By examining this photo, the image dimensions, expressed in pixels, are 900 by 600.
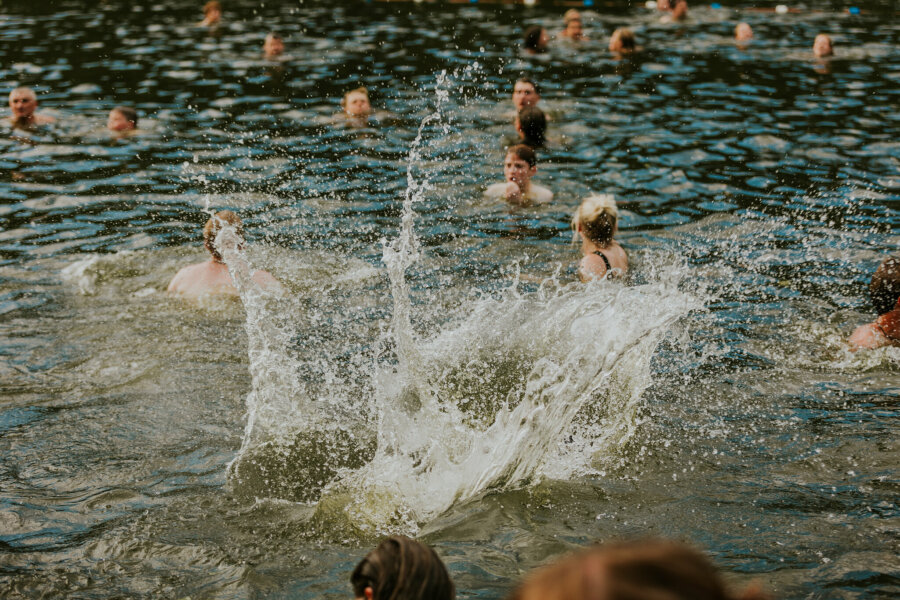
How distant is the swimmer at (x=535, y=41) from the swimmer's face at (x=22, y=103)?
9.70m

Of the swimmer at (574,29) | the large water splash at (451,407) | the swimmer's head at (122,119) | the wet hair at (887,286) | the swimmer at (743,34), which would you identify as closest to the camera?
the large water splash at (451,407)

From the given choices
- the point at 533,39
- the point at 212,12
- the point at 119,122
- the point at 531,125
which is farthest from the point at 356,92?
the point at 212,12

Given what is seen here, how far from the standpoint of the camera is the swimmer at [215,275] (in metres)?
8.70

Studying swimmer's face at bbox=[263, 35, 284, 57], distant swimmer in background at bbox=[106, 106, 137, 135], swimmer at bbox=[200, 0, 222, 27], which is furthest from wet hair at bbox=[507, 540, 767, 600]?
swimmer at bbox=[200, 0, 222, 27]

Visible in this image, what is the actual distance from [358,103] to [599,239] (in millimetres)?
6707

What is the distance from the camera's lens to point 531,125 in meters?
12.3

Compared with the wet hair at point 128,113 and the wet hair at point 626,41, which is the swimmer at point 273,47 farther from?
the wet hair at point 626,41

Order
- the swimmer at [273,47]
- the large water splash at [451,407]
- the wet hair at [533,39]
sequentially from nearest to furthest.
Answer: the large water splash at [451,407] < the wet hair at [533,39] < the swimmer at [273,47]

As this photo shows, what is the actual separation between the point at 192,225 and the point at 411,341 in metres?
5.28

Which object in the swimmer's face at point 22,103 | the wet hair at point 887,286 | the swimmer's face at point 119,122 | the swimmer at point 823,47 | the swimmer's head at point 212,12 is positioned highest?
the swimmer's head at point 212,12

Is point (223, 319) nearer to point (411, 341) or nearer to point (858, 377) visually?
point (411, 341)

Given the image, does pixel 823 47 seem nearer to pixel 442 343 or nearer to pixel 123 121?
pixel 123 121

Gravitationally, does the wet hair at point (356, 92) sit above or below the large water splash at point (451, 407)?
above

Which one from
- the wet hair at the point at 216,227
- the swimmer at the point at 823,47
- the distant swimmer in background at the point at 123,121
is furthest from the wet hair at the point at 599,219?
the swimmer at the point at 823,47
